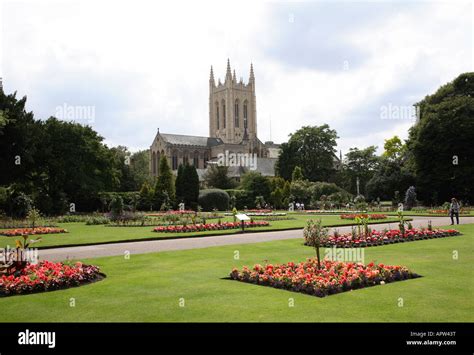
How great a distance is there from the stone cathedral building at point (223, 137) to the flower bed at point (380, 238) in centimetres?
8499

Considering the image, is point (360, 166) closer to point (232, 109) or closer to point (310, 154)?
point (310, 154)

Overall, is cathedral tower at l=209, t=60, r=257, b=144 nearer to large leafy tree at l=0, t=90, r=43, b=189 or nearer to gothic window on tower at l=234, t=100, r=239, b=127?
gothic window on tower at l=234, t=100, r=239, b=127

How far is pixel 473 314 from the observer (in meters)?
7.39

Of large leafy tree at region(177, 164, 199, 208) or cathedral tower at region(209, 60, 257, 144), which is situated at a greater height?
cathedral tower at region(209, 60, 257, 144)

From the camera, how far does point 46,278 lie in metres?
9.93

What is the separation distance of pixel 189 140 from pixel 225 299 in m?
112

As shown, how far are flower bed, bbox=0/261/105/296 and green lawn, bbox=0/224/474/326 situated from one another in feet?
1.25

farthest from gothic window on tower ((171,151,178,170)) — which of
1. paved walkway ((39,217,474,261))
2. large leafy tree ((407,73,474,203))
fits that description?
paved walkway ((39,217,474,261))

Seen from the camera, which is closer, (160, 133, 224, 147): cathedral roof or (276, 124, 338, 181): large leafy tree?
(276, 124, 338, 181): large leafy tree

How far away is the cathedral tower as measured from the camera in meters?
131

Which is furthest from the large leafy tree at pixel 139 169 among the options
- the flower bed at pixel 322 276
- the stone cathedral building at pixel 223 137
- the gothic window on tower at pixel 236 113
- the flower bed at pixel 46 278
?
the flower bed at pixel 322 276
